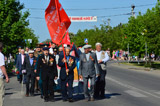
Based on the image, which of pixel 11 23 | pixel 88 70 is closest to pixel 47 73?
pixel 88 70

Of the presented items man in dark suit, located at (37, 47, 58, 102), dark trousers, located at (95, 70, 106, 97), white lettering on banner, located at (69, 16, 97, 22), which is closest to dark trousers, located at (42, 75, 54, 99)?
man in dark suit, located at (37, 47, 58, 102)

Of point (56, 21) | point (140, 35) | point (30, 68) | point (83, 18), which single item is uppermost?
point (83, 18)

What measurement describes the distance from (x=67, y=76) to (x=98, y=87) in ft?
4.47

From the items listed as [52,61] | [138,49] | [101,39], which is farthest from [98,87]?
[101,39]

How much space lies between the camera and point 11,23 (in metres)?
30.5

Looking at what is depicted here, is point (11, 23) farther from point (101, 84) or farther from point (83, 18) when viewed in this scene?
point (83, 18)

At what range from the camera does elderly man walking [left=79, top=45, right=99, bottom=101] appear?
11547mm

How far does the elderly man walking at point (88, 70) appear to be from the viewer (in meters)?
11.5

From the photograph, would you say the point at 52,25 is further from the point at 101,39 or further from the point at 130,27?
the point at 101,39

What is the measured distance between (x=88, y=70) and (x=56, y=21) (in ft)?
7.54

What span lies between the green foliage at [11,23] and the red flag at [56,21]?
16663mm

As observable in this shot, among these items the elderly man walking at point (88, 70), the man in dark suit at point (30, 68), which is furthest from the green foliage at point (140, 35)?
the elderly man walking at point (88, 70)

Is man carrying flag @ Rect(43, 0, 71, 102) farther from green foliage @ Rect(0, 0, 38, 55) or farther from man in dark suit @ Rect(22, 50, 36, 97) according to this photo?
green foliage @ Rect(0, 0, 38, 55)

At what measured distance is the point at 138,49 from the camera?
43.6 meters
